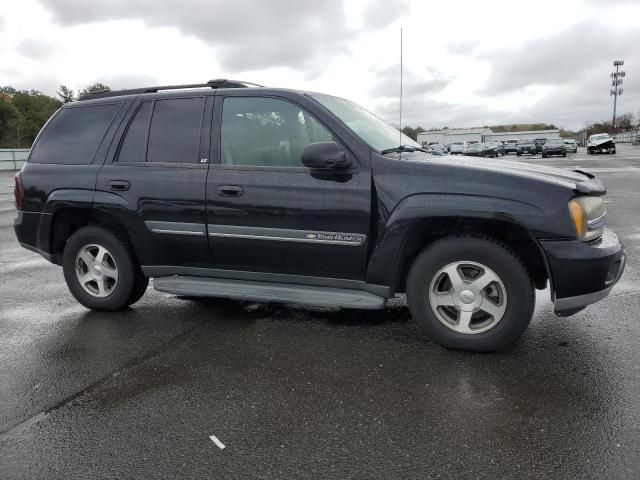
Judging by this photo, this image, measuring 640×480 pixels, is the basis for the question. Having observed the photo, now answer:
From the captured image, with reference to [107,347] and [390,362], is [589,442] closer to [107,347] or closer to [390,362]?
[390,362]

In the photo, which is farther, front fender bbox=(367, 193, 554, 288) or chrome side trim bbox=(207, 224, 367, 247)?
chrome side trim bbox=(207, 224, 367, 247)

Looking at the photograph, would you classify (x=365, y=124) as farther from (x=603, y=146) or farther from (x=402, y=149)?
(x=603, y=146)

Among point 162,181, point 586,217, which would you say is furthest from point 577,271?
point 162,181

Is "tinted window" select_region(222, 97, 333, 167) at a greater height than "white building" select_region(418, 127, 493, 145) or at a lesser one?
lesser

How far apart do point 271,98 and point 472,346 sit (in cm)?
240

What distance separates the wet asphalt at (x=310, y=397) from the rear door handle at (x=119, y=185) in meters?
1.16

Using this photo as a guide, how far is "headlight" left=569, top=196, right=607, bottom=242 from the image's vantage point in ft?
10.9

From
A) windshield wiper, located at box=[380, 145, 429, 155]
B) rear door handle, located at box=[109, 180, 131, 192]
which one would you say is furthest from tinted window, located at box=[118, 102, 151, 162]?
windshield wiper, located at box=[380, 145, 429, 155]

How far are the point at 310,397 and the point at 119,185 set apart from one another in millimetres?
2536

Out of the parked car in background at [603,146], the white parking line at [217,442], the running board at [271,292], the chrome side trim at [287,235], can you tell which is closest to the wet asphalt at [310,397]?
the white parking line at [217,442]

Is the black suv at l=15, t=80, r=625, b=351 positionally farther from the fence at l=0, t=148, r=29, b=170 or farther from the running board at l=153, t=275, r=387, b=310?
the fence at l=0, t=148, r=29, b=170

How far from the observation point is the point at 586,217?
335 cm

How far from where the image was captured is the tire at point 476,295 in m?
3.47

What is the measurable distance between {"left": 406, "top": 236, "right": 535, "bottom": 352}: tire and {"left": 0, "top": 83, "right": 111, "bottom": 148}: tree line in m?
55.8
